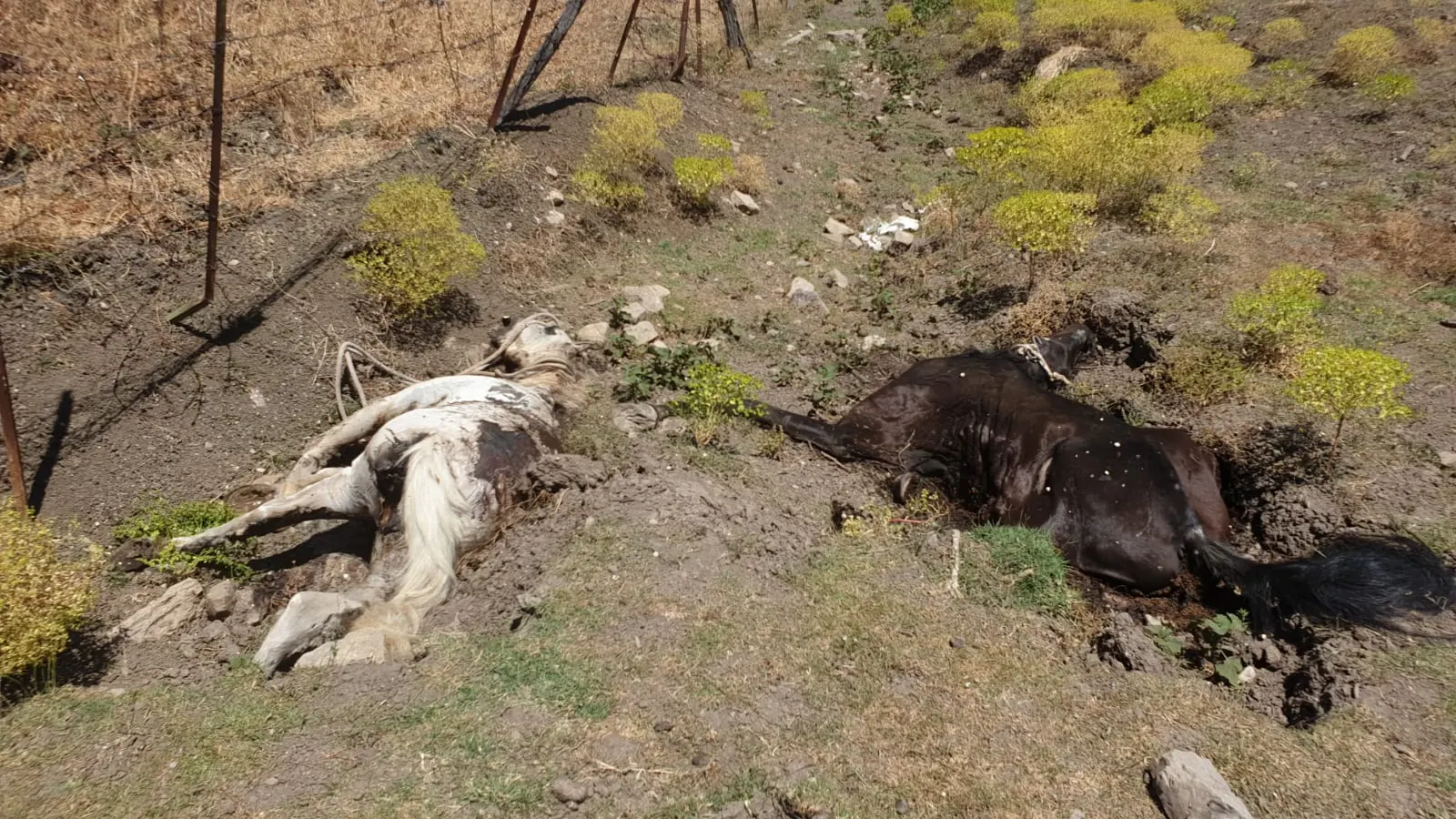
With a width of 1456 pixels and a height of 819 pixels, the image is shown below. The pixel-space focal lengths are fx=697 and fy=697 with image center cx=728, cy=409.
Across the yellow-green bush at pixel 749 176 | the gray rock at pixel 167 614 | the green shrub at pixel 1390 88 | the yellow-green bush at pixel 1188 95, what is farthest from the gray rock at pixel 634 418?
the green shrub at pixel 1390 88

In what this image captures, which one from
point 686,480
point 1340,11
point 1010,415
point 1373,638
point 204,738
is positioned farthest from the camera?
point 1340,11

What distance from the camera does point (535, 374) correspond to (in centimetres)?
533

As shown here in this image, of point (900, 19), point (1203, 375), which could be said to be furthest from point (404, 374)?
point (900, 19)

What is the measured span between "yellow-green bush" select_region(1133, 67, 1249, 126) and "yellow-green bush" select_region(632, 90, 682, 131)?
664 centimetres

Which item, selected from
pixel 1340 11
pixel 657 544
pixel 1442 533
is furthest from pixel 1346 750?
pixel 1340 11

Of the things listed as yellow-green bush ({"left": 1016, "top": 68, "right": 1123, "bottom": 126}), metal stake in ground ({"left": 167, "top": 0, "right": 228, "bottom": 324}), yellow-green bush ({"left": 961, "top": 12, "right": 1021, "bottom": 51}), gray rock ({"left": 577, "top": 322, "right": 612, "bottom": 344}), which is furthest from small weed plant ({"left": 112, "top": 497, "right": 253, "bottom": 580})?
yellow-green bush ({"left": 961, "top": 12, "right": 1021, "bottom": 51})

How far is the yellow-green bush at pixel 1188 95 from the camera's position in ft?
32.4

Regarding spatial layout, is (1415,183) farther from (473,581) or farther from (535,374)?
(473,581)

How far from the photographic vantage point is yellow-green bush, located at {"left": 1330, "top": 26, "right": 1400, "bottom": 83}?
34.0 feet

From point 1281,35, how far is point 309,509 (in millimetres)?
16213

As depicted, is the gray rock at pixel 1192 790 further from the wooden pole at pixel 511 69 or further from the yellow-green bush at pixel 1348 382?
the wooden pole at pixel 511 69

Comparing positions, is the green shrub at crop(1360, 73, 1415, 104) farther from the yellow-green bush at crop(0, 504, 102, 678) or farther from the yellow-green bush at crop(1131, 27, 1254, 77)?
the yellow-green bush at crop(0, 504, 102, 678)

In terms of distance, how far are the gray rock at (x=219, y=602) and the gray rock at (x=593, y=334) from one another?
10.4 ft

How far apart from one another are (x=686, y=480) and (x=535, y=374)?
5.19 ft
